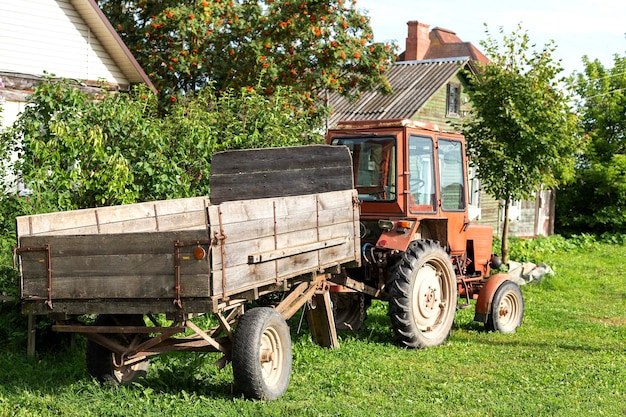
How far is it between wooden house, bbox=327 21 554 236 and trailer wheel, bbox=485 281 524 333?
12576 mm

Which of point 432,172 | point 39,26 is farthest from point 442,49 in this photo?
point 432,172

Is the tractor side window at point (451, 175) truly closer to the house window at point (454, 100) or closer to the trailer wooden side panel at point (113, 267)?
the trailer wooden side panel at point (113, 267)

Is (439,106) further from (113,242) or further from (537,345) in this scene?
(113,242)

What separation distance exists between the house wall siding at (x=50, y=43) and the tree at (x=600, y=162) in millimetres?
16614

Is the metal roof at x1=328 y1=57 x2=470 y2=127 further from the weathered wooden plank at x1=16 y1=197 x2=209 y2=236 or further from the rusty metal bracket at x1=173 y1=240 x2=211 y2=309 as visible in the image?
the rusty metal bracket at x1=173 y1=240 x2=211 y2=309

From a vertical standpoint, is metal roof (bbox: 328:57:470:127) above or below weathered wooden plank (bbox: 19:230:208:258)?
above

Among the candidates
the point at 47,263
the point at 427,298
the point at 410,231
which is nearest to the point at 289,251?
the point at 47,263

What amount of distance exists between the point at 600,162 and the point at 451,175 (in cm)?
1904

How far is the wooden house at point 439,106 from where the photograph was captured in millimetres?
24562

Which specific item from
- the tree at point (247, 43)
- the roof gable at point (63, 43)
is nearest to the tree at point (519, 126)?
the tree at point (247, 43)

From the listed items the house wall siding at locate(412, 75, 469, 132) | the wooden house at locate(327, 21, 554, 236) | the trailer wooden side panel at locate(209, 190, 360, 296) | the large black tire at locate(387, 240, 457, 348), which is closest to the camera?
the trailer wooden side panel at locate(209, 190, 360, 296)

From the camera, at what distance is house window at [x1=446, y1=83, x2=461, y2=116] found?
1051 inches

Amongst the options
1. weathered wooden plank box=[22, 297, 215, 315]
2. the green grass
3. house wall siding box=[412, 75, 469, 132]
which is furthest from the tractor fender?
house wall siding box=[412, 75, 469, 132]

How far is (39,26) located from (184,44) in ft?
11.5
